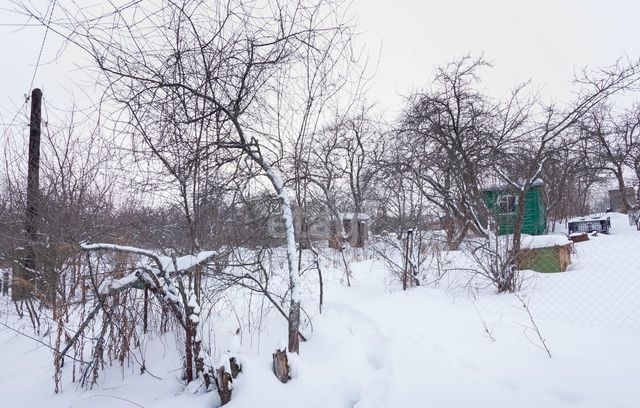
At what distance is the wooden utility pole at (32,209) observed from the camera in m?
4.60

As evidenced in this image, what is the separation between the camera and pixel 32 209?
15.8 ft

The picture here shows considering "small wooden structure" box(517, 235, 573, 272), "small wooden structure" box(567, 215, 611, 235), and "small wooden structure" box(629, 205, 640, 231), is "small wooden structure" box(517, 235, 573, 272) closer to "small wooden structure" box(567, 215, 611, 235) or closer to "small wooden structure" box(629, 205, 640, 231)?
"small wooden structure" box(567, 215, 611, 235)

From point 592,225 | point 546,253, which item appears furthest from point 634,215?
point 546,253

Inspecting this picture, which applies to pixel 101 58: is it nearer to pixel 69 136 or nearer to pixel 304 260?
pixel 69 136

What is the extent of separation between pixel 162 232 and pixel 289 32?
2155 millimetres

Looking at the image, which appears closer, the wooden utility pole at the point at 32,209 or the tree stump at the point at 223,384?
the tree stump at the point at 223,384

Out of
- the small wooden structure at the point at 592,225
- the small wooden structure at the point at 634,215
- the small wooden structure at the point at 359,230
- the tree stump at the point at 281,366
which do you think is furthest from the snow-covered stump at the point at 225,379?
the small wooden structure at the point at 634,215

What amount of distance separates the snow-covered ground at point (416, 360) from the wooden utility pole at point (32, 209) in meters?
0.72

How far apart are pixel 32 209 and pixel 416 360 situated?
218 inches

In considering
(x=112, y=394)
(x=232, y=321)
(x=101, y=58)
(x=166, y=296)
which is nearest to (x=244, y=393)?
(x=166, y=296)

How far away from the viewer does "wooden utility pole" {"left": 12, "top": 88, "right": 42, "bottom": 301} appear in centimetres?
460

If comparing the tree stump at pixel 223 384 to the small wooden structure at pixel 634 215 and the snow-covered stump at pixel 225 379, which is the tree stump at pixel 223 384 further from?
the small wooden structure at pixel 634 215

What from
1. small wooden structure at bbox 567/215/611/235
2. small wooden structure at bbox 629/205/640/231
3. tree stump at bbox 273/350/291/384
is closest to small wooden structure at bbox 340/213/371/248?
tree stump at bbox 273/350/291/384

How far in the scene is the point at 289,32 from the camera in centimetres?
279
